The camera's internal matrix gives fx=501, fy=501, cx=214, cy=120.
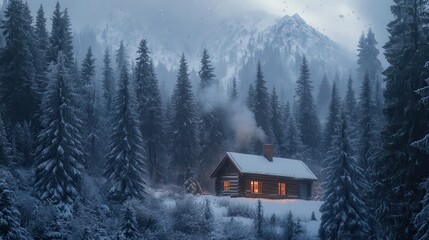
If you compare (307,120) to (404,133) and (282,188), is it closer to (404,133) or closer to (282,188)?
(282,188)

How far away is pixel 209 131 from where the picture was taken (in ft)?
201

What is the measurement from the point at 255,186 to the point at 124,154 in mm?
15251

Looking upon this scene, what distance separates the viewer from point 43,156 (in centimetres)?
3475

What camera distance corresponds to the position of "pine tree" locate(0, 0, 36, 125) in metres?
42.5

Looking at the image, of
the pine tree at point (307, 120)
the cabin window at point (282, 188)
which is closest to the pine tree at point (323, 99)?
the pine tree at point (307, 120)

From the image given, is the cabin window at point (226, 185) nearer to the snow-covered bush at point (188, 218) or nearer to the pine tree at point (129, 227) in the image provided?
the snow-covered bush at point (188, 218)

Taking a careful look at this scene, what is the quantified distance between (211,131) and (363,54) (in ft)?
180

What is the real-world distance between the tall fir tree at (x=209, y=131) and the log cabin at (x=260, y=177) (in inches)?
318

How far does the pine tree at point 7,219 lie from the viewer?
2139 cm

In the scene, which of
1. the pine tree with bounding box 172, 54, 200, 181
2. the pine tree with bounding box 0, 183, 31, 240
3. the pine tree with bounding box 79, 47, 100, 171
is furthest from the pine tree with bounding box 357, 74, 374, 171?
the pine tree with bounding box 0, 183, 31, 240

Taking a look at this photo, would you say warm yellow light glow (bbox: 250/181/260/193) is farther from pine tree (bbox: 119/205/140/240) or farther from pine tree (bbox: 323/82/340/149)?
pine tree (bbox: 119/205/140/240)

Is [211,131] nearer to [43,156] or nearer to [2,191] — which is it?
[43,156]

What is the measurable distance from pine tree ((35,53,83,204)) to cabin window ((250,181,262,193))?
19549 mm

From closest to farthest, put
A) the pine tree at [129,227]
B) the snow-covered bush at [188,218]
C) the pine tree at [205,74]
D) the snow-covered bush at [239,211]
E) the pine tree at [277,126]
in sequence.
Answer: the pine tree at [129,227]
the snow-covered bush at [188,218]
the snow-covered bush at [239,211]
the pine tree at [205,74]
the pine tree at [277,126]
